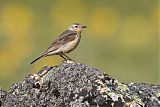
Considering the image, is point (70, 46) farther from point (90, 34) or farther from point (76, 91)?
point (90, 34)

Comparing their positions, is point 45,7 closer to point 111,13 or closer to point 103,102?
point 111,13

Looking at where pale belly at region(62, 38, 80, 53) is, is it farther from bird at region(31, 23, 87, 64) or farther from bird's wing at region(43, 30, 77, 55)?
bird's wing at region(43, 30, 77, 55)

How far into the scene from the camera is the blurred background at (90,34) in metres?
15.7

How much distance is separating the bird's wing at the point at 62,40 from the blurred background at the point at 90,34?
7.52 feet

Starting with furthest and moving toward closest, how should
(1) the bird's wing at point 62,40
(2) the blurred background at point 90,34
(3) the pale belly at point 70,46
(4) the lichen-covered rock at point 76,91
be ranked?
1. (2) the blurred background at point 90,34
2. (1) the bird's wing at point 62,40
3. (3) the pale belly at point 70,46
4. (4) the lichen-covered rock at point 76,91

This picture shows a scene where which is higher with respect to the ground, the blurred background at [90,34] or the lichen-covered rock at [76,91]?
the blurred background at [90,34]

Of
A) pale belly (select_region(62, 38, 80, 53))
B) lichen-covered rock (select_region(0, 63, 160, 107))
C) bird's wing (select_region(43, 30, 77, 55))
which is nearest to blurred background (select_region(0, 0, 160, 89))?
bird's wing (select_region(43, 30, 77, 55))

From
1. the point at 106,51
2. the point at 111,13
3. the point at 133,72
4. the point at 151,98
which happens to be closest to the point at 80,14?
the point at 111,13

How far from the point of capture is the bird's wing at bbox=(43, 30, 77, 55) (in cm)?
1172

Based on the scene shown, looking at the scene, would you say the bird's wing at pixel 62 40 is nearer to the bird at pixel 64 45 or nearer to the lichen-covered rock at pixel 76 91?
the bird at pixel 64 45

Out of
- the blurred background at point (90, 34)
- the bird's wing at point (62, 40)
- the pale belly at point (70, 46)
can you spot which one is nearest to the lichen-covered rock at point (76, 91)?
the pale belly at point (70, 46)

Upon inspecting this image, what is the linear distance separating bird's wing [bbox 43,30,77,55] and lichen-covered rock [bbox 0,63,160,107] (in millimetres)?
4966

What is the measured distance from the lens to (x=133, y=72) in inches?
599

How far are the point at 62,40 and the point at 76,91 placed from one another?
5938mm
